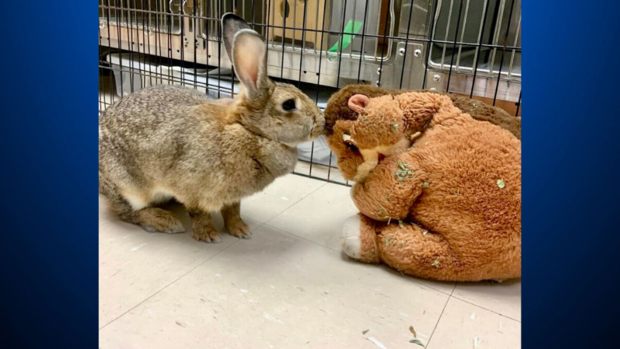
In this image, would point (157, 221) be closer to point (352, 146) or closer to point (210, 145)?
point (210, 145)

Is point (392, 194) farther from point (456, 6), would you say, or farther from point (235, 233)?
point (456, 6)

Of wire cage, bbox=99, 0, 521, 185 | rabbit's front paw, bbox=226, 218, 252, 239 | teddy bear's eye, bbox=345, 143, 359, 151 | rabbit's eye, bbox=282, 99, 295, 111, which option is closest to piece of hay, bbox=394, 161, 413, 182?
teddy bear's eye, bbox=345, 143, 359, 151

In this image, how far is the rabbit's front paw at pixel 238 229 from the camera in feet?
4.70

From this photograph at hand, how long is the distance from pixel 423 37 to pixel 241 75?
113 centimetres

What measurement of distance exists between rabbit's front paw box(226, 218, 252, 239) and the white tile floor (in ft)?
0.08

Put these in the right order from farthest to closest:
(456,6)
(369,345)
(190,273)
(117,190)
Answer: (456,6), (117,190), (190,273), (369,345)

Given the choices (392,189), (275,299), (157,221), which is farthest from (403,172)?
(157,221)

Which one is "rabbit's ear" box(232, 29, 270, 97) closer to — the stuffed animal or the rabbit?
the rabbit

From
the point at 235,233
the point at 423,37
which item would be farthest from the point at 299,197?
the point at 423,37

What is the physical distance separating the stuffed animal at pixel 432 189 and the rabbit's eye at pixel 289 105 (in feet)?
0.44

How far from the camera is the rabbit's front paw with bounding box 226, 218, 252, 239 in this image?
4.70 ft

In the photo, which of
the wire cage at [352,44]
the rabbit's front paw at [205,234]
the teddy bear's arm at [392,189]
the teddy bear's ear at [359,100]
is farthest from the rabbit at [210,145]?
the wire cage at [352,44]

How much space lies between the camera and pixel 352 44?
7.29 ft

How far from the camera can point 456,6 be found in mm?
2010
